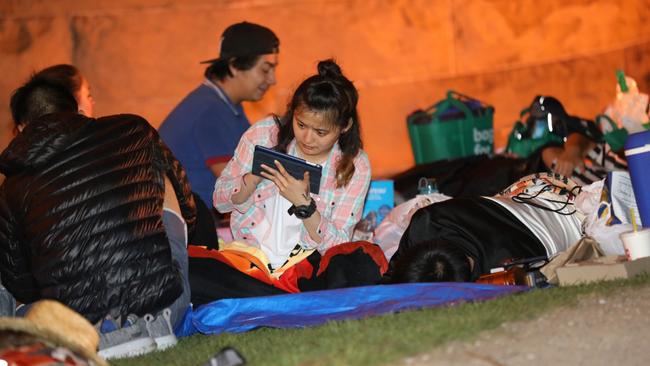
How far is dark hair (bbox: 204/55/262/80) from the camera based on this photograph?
16.6ft

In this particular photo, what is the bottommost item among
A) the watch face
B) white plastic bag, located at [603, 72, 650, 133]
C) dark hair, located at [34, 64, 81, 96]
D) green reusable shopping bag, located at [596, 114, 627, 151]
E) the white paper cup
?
the white paper cup

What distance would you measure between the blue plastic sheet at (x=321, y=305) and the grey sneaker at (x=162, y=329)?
25 cm

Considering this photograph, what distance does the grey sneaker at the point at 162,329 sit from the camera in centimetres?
314

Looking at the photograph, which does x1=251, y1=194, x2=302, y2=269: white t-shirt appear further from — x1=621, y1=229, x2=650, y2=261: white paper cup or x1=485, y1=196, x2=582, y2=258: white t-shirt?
x1=621, y1=229, x2=650, y2=261: white paper cup

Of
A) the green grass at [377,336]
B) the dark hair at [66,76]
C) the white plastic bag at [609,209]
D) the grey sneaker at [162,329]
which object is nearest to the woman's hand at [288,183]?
the green grass at [377,336]

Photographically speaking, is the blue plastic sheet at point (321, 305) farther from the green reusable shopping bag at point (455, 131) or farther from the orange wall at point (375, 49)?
the orange wall at point (375, 49)

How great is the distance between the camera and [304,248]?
12.8 feet

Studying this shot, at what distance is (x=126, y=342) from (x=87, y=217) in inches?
16.2

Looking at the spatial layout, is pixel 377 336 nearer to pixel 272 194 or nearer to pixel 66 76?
pixel 272 194

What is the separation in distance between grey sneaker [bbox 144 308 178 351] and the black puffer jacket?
42mm

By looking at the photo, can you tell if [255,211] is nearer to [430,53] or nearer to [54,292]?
[54,292]

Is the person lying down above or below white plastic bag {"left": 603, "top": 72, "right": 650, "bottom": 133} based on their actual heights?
below

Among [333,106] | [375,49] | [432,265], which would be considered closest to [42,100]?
[333,106]

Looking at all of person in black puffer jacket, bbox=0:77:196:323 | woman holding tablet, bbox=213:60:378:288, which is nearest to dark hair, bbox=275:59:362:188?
woman holding tablet, bbox=213:60:378:288
